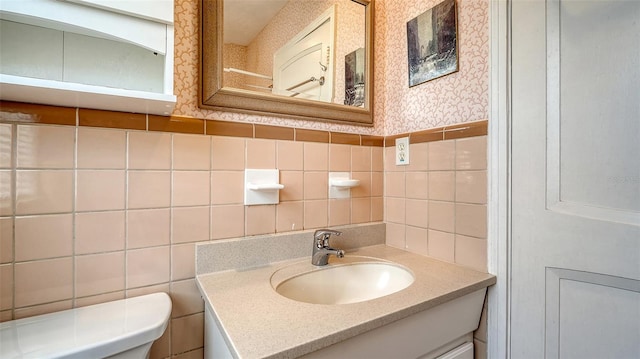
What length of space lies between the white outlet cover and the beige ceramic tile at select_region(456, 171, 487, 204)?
23cm

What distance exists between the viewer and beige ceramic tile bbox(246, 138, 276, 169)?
964 mm

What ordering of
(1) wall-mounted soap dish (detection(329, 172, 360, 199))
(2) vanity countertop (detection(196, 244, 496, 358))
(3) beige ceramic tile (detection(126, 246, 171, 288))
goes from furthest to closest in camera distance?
(1) wall-mounted soap dish (detection(329, 172, 360, 199))
(3) beige ceramic tile (detection(126, 246, 171, 288))
(2) vanity countertop (detection(196, 244, 496, 358))

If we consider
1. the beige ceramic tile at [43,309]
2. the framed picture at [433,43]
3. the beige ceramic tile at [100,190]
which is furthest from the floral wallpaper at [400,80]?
the beige ceramic tile at [43,309]

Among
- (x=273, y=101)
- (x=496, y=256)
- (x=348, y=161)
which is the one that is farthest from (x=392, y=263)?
(x=273, y=101)

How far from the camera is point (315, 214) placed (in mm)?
1100

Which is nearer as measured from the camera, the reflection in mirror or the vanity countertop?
the vanity countertop

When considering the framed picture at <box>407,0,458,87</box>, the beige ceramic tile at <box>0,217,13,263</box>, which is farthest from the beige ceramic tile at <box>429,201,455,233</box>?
the beige ceramic tile at <box>0,217,13,263</box>

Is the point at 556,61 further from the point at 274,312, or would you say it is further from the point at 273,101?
the point at 274,312

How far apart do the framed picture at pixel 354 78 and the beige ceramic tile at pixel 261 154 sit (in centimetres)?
42

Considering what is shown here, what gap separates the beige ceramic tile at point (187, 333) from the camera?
32.9 inches

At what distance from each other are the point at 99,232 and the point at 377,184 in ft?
3.39

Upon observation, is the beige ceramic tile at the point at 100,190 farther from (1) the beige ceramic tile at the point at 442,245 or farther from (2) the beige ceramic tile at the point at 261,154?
(1) the beige ceramic tile at the point at 442,245

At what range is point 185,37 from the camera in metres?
0.86

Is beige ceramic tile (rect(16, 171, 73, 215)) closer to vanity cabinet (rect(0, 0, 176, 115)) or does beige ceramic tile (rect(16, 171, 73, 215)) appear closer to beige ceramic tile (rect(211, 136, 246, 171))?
vanity cabinet (rect(0, 0, 176, 115))
